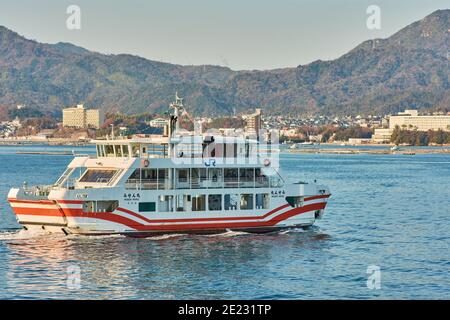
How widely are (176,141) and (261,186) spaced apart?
420cm

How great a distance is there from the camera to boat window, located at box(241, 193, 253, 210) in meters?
35.5

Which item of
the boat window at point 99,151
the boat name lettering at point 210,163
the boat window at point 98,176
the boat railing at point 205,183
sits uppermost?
the boat window at point 99,151

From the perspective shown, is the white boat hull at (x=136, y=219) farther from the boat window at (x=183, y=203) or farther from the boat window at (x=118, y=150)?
the boat window at (x=118, y=150)

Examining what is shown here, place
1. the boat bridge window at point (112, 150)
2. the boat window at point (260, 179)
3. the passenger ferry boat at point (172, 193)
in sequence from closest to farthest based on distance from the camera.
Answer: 1. the passenger ferry boat at point (172, 193)
2. the boat bridge window at point (112, 150)
3. the boat window at point (260, 179)

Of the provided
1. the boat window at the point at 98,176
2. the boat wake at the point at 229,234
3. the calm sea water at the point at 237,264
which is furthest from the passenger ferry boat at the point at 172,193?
the calm sea water at the point at 237,264

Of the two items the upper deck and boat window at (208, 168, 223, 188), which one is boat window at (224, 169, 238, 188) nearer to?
boat window at (208, 168, 223, 188)

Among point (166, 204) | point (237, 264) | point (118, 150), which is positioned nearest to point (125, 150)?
point (118, 150)

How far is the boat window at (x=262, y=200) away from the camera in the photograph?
35750 millimetres

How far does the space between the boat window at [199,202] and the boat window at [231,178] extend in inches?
52.2

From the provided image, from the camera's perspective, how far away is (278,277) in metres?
27.7

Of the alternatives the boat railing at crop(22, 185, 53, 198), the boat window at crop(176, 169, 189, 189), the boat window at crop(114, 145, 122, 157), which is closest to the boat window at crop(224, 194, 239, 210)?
the boat window at crop(176, 169, 189, 189)

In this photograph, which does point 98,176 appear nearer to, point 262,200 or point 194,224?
point 194,224

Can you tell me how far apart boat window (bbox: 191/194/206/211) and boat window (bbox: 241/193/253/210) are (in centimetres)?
182

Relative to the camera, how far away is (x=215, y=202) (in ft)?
115
